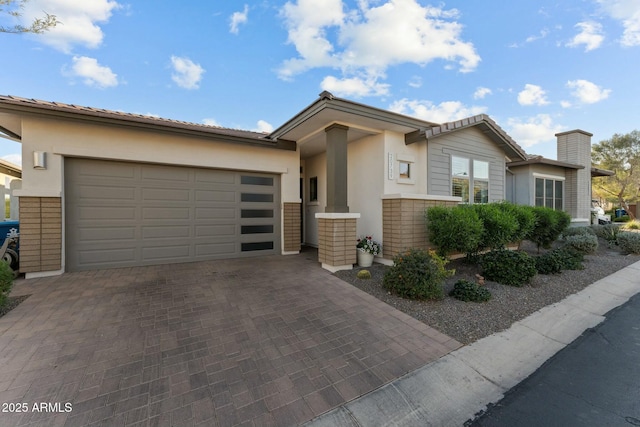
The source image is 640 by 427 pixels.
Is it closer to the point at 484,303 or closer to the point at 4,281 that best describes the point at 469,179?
the point at 484,303

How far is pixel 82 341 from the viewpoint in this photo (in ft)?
9.07

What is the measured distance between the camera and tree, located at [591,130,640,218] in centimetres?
1692

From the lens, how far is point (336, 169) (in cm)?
602

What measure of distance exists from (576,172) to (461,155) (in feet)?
29.4

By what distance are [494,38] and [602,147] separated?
18281 millimetres

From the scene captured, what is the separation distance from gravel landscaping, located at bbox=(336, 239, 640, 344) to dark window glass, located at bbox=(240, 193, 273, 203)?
3418 millimetres

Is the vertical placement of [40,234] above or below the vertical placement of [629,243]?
above

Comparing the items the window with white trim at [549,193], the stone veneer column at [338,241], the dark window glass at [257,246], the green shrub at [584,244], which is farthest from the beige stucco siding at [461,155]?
the dark window glass at [257,246]

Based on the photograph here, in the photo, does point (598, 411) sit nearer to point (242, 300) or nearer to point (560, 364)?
point (560, 364)

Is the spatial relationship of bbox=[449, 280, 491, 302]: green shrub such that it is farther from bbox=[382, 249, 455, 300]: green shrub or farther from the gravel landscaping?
bbox=[382, 249, 455, 300]: green shrub

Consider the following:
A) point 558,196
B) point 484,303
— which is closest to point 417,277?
point 484,303

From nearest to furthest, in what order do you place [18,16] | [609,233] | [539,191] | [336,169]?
[18,16], [336,169], [609,233], [539,191]

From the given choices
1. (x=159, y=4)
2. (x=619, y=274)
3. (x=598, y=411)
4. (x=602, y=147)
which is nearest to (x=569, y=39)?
(x=619, y=274)

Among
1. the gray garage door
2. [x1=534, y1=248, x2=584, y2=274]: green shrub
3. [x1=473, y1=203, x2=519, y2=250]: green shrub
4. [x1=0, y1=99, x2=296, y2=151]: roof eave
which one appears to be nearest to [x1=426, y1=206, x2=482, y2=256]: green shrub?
[x1=473, y1=203, x2=519, y2=250]: green shrub
